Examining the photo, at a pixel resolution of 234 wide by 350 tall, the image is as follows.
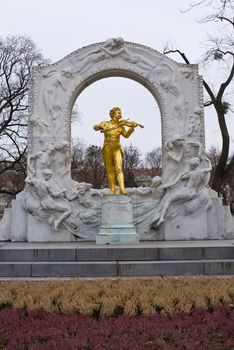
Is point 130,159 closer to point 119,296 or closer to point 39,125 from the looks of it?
point 39,125

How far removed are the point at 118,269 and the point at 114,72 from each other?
669 centimetres

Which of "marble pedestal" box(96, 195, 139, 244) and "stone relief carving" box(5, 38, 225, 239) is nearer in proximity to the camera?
"marble pedestal" box(96, 195, 139, 244)

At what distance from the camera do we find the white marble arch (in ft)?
38.7

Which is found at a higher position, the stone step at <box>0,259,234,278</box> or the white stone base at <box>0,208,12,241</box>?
the white stone base at <box>0,208,12,241</box>

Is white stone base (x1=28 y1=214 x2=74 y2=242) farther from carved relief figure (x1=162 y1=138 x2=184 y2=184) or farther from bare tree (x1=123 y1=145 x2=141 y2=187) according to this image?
bare tree (x1=123 y1=145 x2=141 y2=187)

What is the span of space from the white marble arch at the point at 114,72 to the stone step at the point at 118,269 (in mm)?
4696

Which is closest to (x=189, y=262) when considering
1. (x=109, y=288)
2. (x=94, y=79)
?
(x=109, y=288)

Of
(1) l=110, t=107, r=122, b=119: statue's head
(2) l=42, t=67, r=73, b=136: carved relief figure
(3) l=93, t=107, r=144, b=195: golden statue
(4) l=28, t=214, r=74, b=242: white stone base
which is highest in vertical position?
(2) l=42, t=67, r=73, b=136: carved relief figure

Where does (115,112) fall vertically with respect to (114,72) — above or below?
below

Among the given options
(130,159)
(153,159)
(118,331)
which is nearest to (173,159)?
(118,331)

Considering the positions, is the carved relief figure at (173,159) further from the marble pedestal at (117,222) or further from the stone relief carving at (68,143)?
the marble pedestal at (117,222)

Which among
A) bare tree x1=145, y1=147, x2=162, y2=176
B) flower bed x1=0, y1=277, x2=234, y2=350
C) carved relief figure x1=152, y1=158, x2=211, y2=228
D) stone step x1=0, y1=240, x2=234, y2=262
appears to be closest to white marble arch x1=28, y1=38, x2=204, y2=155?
carved relief figure x1=152, y1=158, x2=211, y2=228

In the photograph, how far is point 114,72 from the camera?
12.4m

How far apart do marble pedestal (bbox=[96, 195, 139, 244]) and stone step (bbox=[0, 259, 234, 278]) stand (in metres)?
2.27
